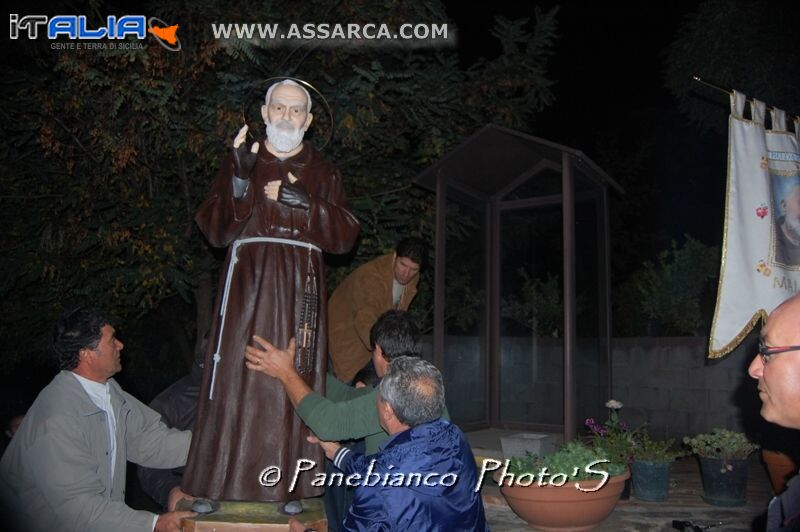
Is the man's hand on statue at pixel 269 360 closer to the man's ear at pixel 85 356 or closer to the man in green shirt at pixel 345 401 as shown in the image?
the man in green shirt at pixel 345 401

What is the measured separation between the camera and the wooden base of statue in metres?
2.91

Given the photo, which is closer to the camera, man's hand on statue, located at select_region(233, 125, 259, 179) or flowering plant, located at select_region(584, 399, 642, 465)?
man's hand on statue, located at select_region(233, 125, 259, 179)

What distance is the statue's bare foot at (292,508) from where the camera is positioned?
10.0ft

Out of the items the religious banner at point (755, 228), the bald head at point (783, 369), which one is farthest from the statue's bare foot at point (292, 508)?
the religious banner at point (755, 228)

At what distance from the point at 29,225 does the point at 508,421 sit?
182 inches

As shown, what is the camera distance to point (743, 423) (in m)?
7.59

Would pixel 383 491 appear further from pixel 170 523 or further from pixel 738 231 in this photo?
pixel 738 231

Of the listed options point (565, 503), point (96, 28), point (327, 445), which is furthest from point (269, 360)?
point (96, 28)

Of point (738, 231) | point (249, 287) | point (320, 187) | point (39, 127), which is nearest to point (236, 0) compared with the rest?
point (39, 127)

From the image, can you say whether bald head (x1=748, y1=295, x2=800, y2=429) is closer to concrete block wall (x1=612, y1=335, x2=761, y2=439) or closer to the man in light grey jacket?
the man in light grey jacket

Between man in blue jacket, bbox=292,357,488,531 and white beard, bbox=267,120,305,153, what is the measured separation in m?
1.30

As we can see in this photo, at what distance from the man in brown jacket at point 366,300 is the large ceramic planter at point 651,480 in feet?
7.13

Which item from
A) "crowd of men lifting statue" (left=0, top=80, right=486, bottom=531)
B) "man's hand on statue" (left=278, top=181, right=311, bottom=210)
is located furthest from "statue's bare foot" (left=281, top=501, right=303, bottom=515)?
"man's hand on statue" (left=278, top=181, right=311, bottom=210)

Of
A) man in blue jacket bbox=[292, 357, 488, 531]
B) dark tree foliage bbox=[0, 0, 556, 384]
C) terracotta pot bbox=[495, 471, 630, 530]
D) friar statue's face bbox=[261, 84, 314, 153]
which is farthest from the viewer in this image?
dark tree foliage bbox=[0, 0, 556, 384]
